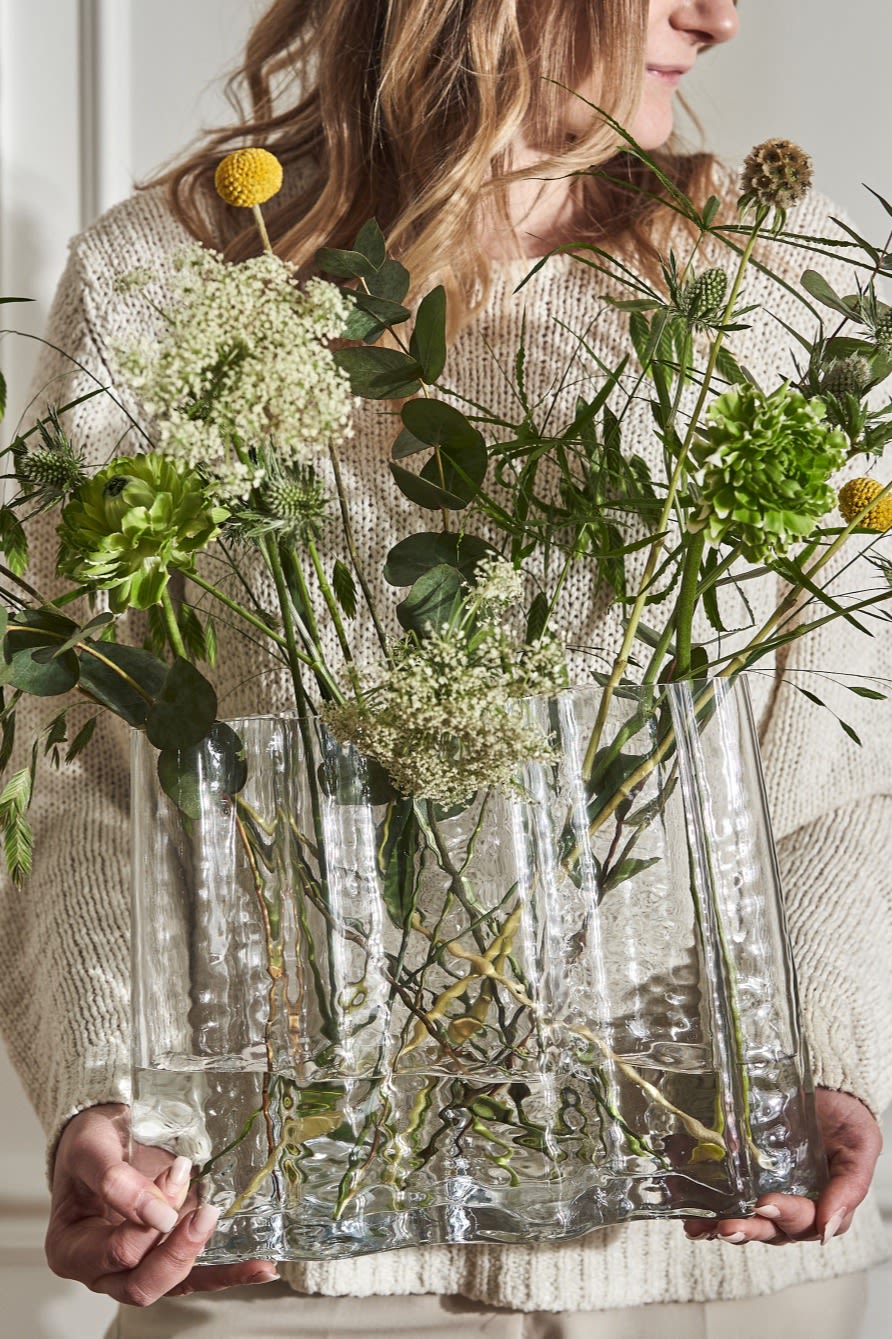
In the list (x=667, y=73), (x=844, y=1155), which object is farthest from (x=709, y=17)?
(x=844, y=1155)

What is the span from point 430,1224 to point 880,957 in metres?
0.37

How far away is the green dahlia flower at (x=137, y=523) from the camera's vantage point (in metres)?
0.34

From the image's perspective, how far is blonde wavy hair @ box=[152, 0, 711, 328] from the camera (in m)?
0.68

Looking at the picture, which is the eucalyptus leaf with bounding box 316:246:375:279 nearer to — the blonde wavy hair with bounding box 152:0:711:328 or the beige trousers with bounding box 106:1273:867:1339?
the blonde wavy hair with bounding box 152:0:711:328

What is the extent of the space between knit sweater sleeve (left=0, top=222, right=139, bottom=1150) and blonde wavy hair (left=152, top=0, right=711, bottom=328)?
12cm

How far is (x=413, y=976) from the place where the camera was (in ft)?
1.37

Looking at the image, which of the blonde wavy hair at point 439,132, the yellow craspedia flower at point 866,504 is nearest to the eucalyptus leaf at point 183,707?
the yellow craspedia flower at point 866,504

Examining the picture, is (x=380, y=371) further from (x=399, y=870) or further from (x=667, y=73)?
(x=667, y=73)

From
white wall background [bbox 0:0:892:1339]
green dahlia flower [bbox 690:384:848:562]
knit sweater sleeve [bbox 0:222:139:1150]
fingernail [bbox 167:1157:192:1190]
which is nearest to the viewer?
green dahlia flower [bbox 690:384:848:562]

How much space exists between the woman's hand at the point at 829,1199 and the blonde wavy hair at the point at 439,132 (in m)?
0.46

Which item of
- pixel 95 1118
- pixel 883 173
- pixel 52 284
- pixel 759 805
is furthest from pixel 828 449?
pixel 52 284

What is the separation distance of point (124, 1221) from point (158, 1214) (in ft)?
0.16

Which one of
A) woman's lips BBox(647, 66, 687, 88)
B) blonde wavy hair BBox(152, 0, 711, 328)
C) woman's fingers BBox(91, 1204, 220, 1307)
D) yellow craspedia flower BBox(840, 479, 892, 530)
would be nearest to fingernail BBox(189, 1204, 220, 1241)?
woman's fingers BBox(91, 1204, 220, 1307)

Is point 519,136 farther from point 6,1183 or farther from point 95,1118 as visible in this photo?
point 6,1183
